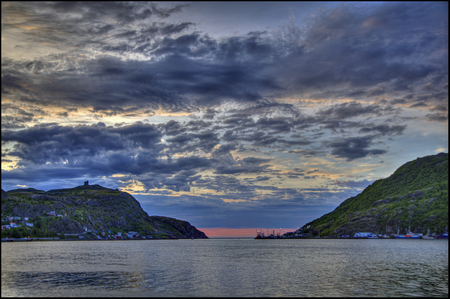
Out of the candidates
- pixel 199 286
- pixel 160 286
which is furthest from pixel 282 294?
pixel 160 286

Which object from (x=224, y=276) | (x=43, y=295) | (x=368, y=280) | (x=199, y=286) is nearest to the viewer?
(x=43, y=295)

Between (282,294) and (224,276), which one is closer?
(282,294)

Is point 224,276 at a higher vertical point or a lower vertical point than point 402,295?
lower

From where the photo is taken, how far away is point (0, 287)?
2518 inches

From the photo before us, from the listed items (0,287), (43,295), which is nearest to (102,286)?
(43,295)

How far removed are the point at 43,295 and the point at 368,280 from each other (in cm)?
7422

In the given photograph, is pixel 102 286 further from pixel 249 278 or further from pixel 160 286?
pixel 249 278

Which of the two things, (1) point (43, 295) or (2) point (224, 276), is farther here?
(2) point (224, 276)

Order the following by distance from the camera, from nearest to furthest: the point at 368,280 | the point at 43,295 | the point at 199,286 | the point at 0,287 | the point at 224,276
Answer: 1. the point at 43,295
2. the point at 0,287
3. the point at 199,286
4. the point at 368,280
5. the point at 224,276

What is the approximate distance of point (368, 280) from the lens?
76.4 meters

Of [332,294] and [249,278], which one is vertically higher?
[332,294]

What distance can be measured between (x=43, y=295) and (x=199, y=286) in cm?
3121

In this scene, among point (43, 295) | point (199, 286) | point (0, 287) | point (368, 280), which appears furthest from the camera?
point (368, 280)

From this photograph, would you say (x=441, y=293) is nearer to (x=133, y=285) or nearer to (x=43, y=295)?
(x=133, y=285)
